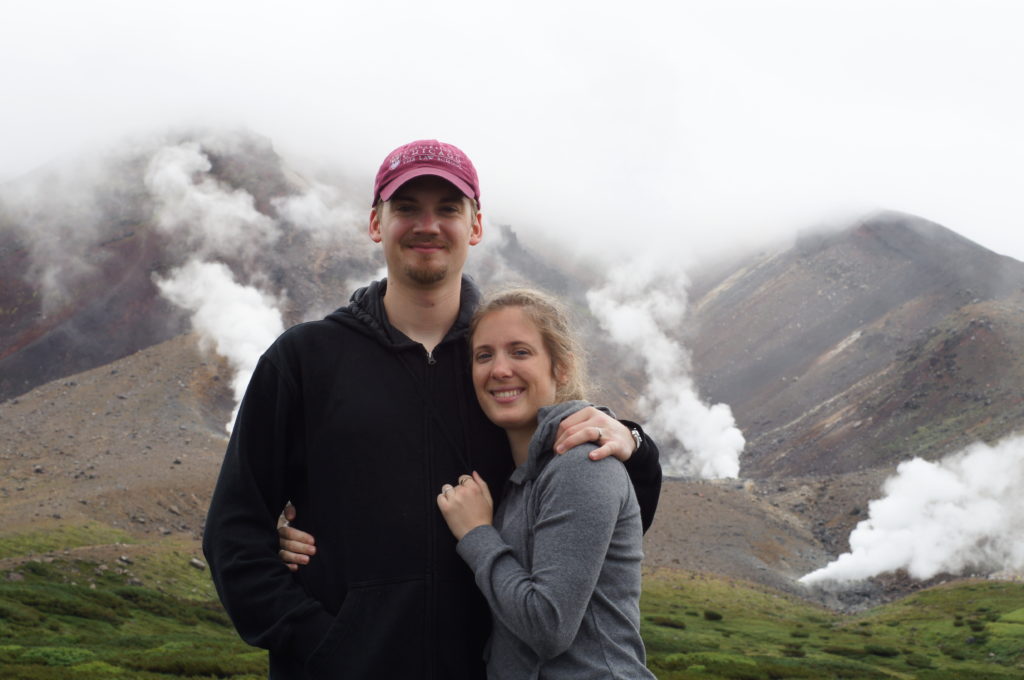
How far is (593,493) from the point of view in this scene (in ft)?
12.1

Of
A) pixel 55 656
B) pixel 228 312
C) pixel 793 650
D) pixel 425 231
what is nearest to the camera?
pixel 425 231

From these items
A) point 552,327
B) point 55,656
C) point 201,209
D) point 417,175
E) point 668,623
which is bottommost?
point 552,327

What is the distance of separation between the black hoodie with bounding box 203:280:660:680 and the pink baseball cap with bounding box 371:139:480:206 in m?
0.77

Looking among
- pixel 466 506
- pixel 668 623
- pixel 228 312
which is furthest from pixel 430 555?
pixel 228 312

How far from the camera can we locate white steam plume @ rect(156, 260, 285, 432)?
7581 cm

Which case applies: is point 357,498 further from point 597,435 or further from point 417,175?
point 417,175

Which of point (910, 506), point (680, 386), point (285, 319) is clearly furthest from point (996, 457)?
point (285, 319)

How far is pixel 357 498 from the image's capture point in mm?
4180

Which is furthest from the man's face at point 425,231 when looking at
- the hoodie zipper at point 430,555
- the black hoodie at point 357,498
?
the hoodie zipper at point 430,555

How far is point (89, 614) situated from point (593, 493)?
2720 centimetres

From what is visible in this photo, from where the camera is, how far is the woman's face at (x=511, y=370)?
425 cm

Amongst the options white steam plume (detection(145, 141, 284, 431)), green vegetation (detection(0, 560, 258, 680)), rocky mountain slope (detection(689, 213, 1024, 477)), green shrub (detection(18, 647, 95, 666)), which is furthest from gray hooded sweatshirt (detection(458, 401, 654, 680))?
rocky mountain slope (detection(689, 213, 1024, 477))

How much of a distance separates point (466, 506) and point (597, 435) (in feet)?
2.48

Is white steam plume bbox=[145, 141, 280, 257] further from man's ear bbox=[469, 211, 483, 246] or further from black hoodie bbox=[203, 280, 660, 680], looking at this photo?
black hoodie bbox=[203, 280, 660, 680]
